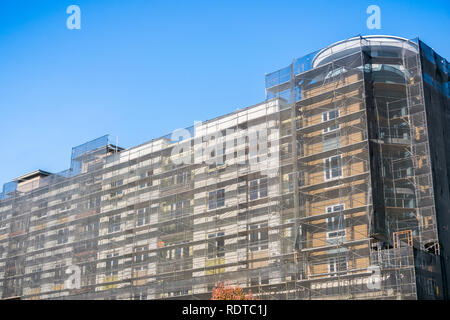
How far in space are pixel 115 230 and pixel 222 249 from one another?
1046 centimetres

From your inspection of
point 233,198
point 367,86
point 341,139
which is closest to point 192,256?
point 233,198

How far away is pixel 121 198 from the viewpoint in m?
45.2

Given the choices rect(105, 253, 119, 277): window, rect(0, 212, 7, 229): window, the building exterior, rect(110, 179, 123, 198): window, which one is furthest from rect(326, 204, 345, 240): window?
rect(0, 212, 7, 229): window

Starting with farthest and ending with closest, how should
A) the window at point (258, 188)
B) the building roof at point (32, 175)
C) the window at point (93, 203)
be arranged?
the building roof at point (32, 175) → the window at point (93, 203) → the window at point (258, 188)

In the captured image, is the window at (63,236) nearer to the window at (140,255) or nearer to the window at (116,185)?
the window at (116,185)

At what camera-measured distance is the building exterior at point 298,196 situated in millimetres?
30797

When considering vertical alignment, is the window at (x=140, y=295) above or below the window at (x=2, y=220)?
below

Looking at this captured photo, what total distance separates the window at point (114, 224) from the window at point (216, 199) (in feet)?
29.8

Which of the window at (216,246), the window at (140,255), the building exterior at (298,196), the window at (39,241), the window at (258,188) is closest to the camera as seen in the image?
the building exterior at (298,196)

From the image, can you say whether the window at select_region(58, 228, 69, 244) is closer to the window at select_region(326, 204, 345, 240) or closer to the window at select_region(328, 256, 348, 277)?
the window at select_region(326, 204, 345, 240)

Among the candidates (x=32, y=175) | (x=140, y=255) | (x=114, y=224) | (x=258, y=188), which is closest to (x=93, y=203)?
(x=114, y=224)

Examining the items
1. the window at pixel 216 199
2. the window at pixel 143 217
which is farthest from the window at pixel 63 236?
the window at pixel 216 199

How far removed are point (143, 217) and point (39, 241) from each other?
509 inches

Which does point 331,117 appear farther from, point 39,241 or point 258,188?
point 39,241
